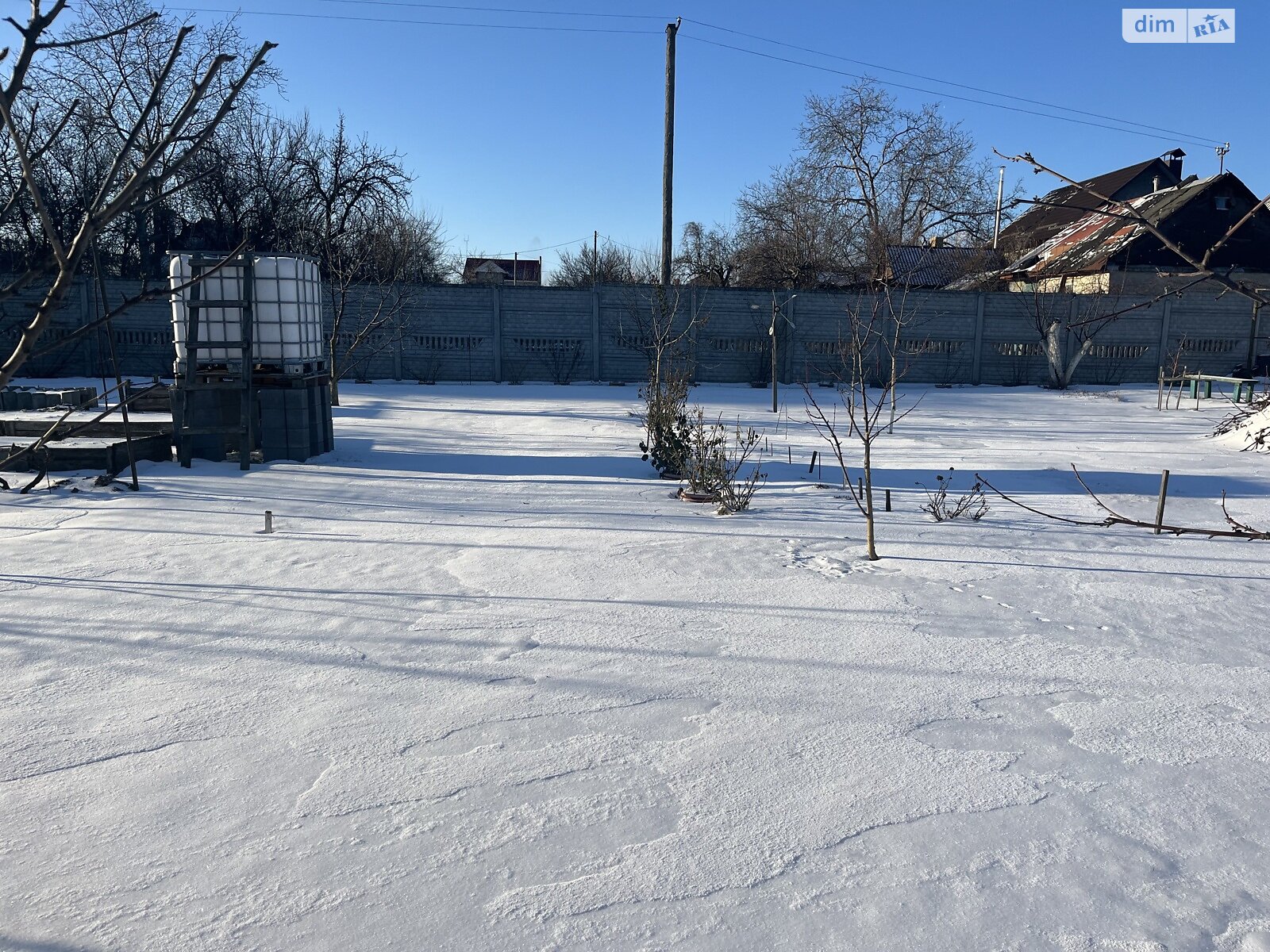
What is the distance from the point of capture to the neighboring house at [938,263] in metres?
28.8

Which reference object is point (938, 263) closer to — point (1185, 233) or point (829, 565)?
point (1185, 233)

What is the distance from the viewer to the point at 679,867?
7.11 feet

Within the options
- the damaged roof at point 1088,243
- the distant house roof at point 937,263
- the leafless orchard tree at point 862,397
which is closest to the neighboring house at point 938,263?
the distant house roof at point 937,263

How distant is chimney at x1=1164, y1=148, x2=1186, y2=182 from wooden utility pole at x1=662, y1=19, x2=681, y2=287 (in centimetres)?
2410

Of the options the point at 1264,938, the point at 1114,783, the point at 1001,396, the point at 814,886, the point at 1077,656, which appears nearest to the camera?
the point at 1264,938

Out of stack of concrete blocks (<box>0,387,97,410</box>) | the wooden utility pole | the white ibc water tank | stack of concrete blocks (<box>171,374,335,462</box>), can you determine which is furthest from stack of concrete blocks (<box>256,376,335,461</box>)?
the wooden utility pole

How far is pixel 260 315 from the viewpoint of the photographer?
27.1 ft

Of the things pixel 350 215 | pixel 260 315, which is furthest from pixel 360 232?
pixel 260 315

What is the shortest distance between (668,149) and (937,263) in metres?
16.1

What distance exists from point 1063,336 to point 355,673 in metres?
19.3

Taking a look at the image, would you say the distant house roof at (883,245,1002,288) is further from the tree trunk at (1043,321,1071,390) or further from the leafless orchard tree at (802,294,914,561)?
the leafless orchard tree at (802,294,914,561)

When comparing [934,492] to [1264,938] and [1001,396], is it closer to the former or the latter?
[1264,938]

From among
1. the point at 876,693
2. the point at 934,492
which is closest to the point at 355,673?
the point at 876,693

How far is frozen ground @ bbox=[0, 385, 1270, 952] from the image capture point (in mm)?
2016
